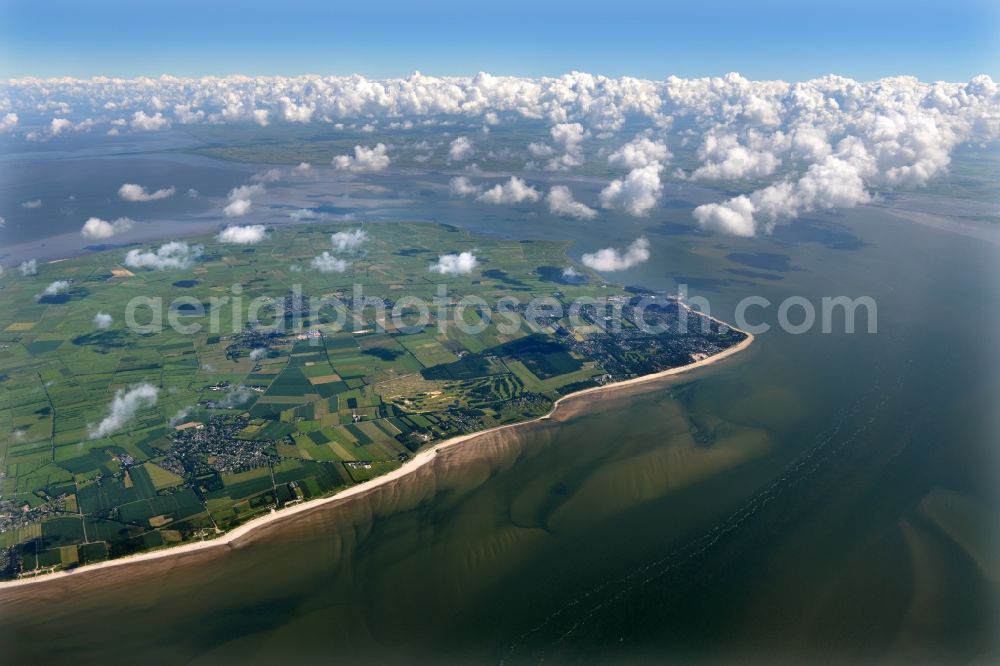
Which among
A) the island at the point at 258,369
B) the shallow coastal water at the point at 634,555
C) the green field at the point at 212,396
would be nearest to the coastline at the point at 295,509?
the island at the point at 258,369

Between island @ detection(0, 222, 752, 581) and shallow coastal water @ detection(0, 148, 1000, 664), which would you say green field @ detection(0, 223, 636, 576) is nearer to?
island @ detection(0, 222, 752, 581)

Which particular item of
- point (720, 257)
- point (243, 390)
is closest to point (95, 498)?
point (243, 390)

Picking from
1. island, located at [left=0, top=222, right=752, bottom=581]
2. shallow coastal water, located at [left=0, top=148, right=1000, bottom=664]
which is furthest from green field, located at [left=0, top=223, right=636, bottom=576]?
shallow coastal water, located at [left=0, top=148, right=1000, bottom=664]

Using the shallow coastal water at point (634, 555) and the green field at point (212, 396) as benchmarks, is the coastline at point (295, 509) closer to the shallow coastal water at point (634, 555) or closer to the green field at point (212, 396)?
the shallow coastal water at point (634, 555)

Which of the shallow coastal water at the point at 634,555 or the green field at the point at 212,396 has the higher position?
the green field at the point at 212,396

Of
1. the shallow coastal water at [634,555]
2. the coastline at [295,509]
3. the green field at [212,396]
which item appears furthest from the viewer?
the green field at [212,396]
